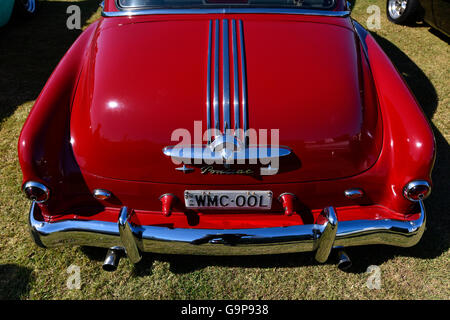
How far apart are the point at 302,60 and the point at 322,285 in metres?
1.51

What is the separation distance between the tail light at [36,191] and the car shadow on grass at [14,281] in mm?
770

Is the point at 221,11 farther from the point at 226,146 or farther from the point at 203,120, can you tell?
the point at 226,146

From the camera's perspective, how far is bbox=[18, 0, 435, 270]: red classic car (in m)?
2.06

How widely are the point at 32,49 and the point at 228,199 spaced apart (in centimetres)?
469

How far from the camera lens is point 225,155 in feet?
6.46

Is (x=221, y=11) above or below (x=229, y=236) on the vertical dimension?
above

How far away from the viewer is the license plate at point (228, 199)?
2113 millimetres

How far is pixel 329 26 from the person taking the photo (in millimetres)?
2658
